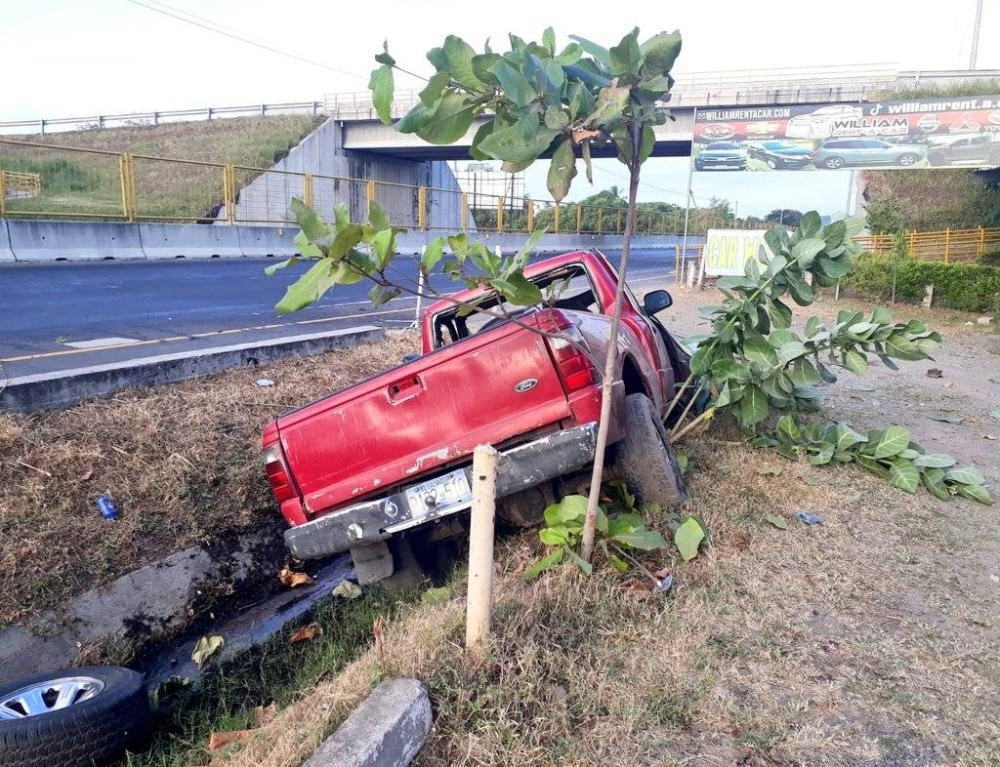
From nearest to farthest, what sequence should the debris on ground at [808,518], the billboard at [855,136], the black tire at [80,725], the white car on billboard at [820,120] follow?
the black tire at [80,725], the debris on ground at [808,518], the billboard at [855,136], the white car on billboard at [820,120]

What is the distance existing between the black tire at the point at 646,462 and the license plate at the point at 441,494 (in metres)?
0.99

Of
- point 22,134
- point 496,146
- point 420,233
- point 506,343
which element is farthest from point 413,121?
point 22,134

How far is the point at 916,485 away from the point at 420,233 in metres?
23.7

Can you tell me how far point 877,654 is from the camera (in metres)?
3.11

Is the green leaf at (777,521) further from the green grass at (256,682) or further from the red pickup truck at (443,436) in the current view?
the green grass at (256,682)

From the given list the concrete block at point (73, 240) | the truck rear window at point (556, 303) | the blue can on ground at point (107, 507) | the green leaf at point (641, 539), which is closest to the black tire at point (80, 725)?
the blue can on ground at point (107, 507)

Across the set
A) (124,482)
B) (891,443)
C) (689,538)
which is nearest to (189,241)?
(124,482)

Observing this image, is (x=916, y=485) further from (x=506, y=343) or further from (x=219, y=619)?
(x=219, y=619)

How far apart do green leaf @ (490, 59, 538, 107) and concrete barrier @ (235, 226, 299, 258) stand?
58.6 feet

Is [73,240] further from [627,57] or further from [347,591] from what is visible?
[627,57]

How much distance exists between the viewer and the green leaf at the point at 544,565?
3.55 m

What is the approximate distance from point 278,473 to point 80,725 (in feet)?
4.69

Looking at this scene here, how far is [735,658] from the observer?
305cm

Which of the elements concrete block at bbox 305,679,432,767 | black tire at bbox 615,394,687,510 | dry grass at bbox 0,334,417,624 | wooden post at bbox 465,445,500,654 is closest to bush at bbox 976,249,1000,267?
black tire at bbox 615,394,687,510
